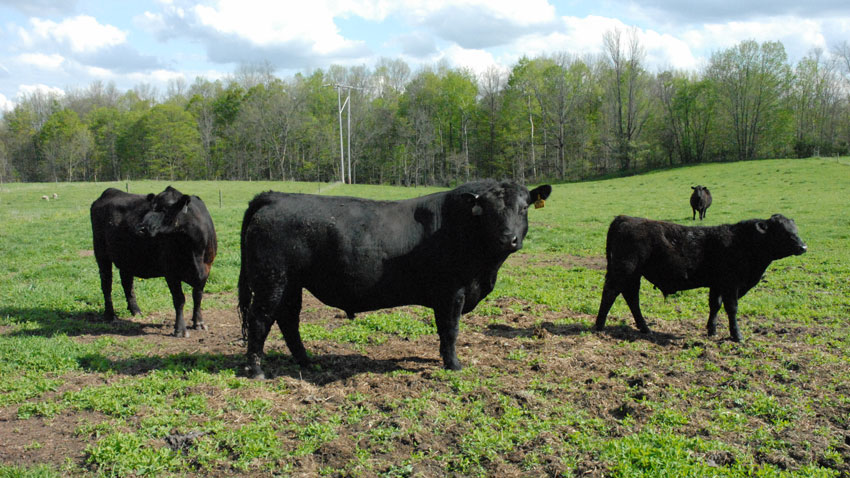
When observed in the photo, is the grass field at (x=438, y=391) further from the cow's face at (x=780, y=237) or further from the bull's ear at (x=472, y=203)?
the bull's ear at (x=472, y=203)

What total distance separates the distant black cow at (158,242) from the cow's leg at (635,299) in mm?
6785

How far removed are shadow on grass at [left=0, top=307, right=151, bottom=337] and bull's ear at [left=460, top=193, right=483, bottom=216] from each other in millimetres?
5541

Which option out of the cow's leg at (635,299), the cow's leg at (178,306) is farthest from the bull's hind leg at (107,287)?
the cow's leg at (635,299)

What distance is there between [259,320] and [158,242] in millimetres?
3258

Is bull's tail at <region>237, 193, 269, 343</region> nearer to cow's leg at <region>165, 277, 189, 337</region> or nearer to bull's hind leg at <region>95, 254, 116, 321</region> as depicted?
cow's leg at <region>165, 277, 189, 337</region>

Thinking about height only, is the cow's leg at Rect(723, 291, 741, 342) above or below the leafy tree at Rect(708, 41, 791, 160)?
→ below

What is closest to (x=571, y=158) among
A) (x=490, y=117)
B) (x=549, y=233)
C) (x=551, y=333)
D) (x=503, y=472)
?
(x=490, y=117)

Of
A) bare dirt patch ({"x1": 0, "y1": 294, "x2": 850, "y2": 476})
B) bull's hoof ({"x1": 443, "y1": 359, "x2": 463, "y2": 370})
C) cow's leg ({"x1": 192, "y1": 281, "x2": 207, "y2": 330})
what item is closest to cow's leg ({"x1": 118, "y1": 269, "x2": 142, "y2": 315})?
bare dirt patch ({"x1": 0, "y1": 294, "x2": 850, "y2": 476})

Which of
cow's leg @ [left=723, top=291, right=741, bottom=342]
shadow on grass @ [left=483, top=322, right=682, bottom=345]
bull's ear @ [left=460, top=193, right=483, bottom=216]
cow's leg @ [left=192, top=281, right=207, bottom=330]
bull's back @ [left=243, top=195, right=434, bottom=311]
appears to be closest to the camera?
bull's back @ [left=243, top=195, right=434, bottom=311]

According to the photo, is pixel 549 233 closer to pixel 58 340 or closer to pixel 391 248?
pixel 391 248

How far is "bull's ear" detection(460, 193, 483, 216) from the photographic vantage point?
6.44m

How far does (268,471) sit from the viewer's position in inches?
171

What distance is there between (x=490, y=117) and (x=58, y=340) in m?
66.6

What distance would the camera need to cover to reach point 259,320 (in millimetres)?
6441
